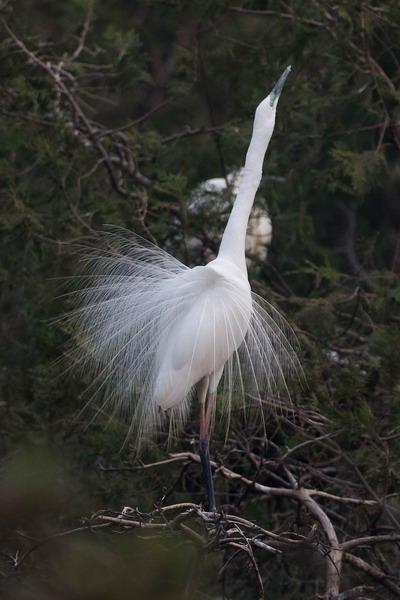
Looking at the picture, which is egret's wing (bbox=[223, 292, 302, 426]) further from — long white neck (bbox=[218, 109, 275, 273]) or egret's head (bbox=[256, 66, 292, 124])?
egret's head (bbox=[256, 66, 292, 124])

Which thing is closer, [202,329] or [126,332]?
[202,329]

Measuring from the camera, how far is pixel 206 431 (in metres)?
3.50

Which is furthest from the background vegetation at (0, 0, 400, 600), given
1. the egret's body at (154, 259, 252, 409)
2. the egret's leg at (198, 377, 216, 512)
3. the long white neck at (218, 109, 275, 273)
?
the long white neck at (218, 109, 275, 273)

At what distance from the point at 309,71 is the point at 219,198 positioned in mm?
1112

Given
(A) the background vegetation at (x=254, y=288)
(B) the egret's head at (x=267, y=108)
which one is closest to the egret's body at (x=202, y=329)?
(A) the background vegetation at (x=254, y=288)

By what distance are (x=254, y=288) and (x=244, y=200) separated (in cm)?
79

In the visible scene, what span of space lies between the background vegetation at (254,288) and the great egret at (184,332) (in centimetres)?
13

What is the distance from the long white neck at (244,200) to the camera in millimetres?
3439

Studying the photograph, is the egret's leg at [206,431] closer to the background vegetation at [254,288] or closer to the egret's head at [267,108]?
the background vegetation at [254,288]

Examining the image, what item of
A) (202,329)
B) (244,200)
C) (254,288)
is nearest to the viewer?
(202,329)

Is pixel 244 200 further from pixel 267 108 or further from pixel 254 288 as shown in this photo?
pixel 254 288

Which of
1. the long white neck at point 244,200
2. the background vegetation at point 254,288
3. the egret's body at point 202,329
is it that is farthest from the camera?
the long white neck at point 244,200

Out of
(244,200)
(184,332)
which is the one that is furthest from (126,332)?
(244,200)

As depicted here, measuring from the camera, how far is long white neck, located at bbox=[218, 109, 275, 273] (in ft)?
11.3
